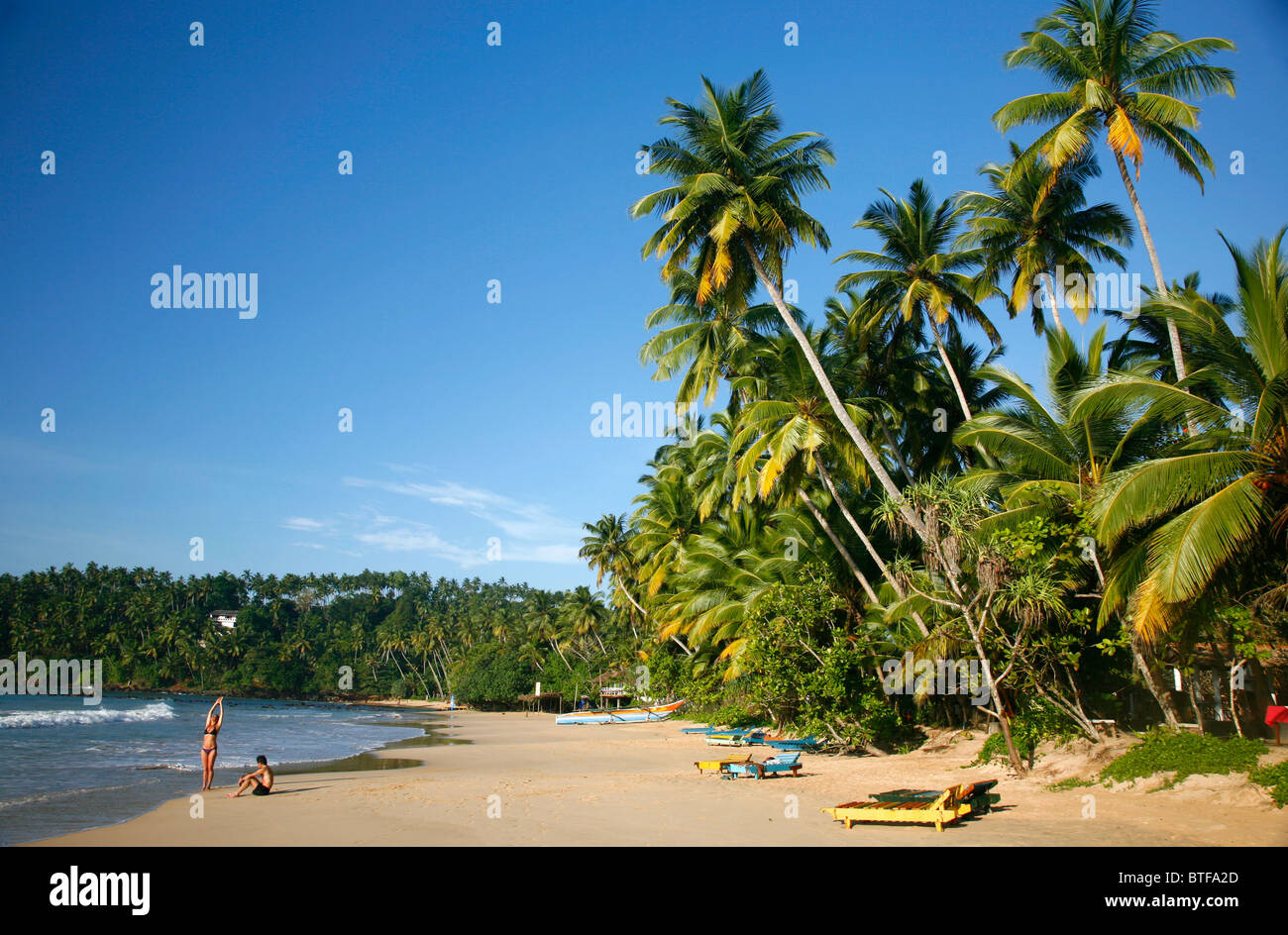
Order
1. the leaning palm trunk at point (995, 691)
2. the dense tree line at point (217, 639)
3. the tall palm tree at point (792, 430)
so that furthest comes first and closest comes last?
the dense tree line at point (217, 639) < the tall palm tree at point (792, 430) < the leaning palm trunk at point (995, 691)

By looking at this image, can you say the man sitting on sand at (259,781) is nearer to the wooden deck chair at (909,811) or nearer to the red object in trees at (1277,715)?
the wooden deck chair at (909,811)

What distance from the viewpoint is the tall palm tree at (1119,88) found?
1474 cm

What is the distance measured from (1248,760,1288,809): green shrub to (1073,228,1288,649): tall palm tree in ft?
7.58

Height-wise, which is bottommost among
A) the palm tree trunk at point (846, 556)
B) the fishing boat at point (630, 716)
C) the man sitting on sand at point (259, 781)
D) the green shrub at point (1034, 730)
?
the fishing boat at point (630, 716)

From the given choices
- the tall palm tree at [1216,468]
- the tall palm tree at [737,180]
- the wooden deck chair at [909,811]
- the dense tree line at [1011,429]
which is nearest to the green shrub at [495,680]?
the dense tree line at [1011,429]

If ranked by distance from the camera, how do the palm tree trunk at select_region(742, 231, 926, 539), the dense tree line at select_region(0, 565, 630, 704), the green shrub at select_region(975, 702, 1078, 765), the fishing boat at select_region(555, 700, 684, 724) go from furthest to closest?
1. the dense tree line at select_region(0, 565, 630, 704)
2. the fishing boat at select_region(555, 700, 684, 724)
3. the palm tree trunk at select_region(742, 231, 926, 539)
4. the green shrub at select_region(975, 702, 1078, 765)

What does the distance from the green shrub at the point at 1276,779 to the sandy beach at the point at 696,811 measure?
5.8 inches

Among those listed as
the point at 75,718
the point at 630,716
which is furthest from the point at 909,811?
the point at 75,718

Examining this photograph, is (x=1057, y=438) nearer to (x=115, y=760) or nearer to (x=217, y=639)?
(x=115, y=760)

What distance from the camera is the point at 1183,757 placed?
12.2 metres

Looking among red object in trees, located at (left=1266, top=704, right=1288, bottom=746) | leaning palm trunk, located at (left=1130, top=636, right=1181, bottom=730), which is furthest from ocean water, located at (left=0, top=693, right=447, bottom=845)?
red object in trees, located at (left=1266, top=704, right=1288, bottom=746)

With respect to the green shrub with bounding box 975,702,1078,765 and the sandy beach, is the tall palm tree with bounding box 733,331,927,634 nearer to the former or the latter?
the green shrub with bounding box 975,702,1078,765

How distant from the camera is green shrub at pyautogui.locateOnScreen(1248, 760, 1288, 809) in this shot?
1038cm

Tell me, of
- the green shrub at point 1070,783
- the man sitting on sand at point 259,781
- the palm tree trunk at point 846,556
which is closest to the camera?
the green shrub at point 1070,783
